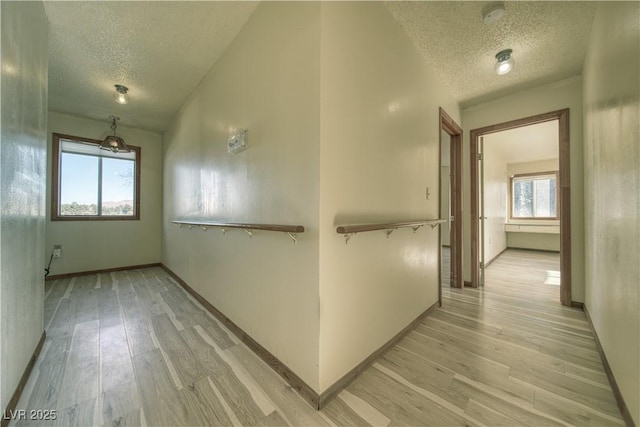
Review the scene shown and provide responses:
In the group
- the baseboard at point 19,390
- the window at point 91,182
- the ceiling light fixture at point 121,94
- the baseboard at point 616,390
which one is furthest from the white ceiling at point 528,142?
the window at point 91,182

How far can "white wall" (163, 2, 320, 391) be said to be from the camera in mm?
1264

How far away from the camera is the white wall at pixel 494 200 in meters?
4.54

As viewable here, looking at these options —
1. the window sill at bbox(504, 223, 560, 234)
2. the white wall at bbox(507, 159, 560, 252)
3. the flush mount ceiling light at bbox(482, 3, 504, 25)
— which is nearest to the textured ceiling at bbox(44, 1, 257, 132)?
the flush mount ceiling light at bbox(482, 3, 504, 25)

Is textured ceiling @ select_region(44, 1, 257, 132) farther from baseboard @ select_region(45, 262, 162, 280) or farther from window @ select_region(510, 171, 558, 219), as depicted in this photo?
window @ select_region(510, 171, 558, 219)

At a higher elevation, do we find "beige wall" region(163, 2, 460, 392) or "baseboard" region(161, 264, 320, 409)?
"beige wall" region(163, 2, 460, 392)

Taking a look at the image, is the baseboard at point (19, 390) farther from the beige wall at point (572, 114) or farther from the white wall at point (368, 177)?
the beige wall at point (572, 114)

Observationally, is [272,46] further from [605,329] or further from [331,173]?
[605,329]

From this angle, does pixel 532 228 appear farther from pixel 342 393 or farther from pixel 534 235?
pixel 342 393

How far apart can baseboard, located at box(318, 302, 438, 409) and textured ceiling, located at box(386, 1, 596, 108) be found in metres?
2.51

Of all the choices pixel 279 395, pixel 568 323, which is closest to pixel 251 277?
pixel 279 395

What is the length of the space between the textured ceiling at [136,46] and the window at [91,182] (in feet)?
→ 2.45

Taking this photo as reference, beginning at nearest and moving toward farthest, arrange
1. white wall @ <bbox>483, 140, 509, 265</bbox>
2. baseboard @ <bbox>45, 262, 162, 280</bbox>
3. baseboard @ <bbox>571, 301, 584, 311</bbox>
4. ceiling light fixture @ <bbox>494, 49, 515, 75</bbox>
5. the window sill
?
ceiling light fixture @ <bbox>494, 49, 515, 75</bbox> < baseboard @ <bbox>571, 301, 584, 311</bbox> < baseboard @ <bbox>45, 262, 162, 280</bbox> < white wall @ <bbox>483, 140, 509, 265</bbox> < the window sill

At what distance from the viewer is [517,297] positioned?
2.78m

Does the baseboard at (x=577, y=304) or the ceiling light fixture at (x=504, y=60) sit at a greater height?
the ceiling light fixture at (x=504, y=60)
